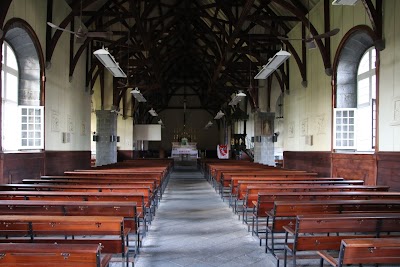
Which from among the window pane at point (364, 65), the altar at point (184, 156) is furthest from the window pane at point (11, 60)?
the altar at point (184, 156)

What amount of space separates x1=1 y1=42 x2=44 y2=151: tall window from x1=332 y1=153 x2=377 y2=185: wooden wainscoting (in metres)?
8.39

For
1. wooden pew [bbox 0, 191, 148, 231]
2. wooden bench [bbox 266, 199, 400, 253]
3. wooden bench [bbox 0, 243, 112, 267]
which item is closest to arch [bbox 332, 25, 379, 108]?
wooden bench [bbox 266, 199, 400, 253]

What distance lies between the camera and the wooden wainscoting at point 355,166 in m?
9.12

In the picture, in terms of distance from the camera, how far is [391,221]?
4.14 metres

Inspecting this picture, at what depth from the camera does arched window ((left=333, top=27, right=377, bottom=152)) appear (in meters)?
10.8

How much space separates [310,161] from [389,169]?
475 cm

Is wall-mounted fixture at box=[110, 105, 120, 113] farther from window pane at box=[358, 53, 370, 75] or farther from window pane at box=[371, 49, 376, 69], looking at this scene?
window pane at box=[371, 49, 376, 69]

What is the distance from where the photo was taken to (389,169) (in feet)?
27.1

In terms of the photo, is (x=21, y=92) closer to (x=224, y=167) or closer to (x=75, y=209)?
(x=224, y=167)

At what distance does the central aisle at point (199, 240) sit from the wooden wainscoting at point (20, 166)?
138 inches

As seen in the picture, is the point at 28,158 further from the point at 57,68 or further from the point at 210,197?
the point at 210,197

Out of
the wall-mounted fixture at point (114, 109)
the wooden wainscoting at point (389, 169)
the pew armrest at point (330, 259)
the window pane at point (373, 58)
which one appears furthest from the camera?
the wall-mounted fixture at point (114, 109)

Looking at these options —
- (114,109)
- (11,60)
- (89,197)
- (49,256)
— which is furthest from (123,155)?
(49,256)

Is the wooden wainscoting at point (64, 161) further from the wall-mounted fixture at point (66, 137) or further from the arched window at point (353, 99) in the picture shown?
the arched window at point (353, 99)
